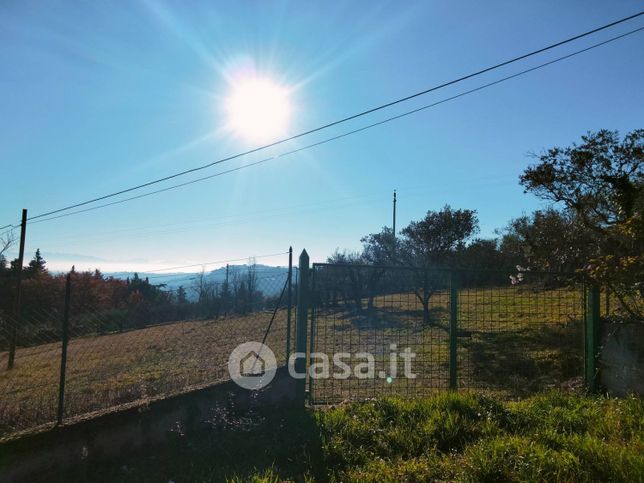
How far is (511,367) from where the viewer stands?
703 cm

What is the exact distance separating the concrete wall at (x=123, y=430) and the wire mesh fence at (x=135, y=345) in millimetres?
181

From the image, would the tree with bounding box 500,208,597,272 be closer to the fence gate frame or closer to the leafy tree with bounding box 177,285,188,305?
the fence gate frame

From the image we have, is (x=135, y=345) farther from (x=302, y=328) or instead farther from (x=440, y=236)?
(x=440, y=236)

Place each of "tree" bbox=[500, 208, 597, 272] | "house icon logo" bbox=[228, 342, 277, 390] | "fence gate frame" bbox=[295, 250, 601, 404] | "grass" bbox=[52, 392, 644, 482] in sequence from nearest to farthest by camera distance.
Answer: "grass" bbox=[52, 392, 644, 482]
"house icon logo" bbox=[228, 342, 277, 390]
"fence gate frame" bbox=[295, 250, 601, 404]
"tree" bbox=[500, 208, 597, 272]

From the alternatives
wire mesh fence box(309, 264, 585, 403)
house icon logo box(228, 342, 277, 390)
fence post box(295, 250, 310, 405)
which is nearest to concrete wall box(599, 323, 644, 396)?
wire mesh fence box(309, 264, 585, 403)

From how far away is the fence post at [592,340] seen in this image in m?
5.67

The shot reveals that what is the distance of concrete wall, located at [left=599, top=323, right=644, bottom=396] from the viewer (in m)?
5.24

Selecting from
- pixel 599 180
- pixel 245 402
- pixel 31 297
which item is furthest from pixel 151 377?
pixel 31 297

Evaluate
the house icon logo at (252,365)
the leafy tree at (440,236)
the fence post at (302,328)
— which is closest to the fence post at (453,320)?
the fence post at (302,328)

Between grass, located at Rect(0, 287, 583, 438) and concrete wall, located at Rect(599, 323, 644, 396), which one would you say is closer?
grass, located at Rect(0, 287, 583, 438)

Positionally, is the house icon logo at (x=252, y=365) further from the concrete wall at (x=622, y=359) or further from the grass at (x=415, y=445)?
the concrete wall at (x=622, y=359)

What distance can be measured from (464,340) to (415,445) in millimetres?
5437

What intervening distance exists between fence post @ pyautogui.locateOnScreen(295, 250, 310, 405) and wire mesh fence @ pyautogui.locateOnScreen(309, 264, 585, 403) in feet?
0.39

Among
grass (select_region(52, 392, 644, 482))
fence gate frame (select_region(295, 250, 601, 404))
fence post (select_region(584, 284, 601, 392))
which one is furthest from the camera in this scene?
fence post (select_region(584, 284, 601, 392))
